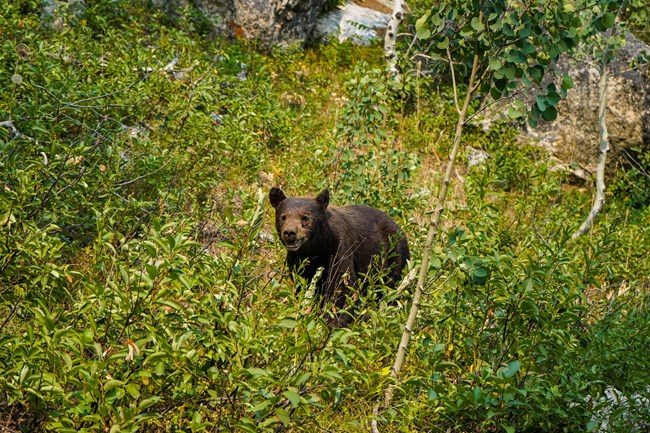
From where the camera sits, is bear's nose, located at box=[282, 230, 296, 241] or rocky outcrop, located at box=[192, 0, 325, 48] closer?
bear's nose, located at box=[282, 230, 296, 241]

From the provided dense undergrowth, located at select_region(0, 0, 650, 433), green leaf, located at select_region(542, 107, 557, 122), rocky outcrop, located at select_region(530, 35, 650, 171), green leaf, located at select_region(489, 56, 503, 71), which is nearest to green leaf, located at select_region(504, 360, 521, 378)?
dense undergrowth, located at select_region(0, 0, 650, 433)

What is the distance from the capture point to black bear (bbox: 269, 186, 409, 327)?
7180mm

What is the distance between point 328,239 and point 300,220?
0.42 meters

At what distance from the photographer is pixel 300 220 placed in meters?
7.22

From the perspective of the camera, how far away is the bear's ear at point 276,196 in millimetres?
7473

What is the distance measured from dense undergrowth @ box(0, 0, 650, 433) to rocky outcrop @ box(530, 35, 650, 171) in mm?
4368

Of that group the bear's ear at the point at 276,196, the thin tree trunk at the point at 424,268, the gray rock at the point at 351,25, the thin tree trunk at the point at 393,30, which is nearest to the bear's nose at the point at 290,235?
the bear's ear at the point at 276,196

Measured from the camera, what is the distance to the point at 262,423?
3957 mm

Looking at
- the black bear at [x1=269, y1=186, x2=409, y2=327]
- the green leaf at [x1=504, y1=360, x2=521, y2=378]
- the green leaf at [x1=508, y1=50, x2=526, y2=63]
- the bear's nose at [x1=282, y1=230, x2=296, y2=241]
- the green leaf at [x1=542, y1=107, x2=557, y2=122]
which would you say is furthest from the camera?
the black bear at [x1=269, y1=186, x2=409, y2=327]

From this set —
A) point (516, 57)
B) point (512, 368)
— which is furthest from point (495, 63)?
point (512, 368)

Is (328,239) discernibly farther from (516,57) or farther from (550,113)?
(550,113)

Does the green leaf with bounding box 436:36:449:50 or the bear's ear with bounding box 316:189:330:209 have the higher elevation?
the green leaf with bounding box 436:36:449:50

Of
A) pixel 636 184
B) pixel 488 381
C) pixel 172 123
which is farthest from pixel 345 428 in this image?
pixel 636 184

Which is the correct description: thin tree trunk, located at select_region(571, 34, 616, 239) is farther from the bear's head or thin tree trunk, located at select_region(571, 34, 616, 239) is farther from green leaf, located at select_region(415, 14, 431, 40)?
green leaf, located at select_region(415, 14, 431, 40)
